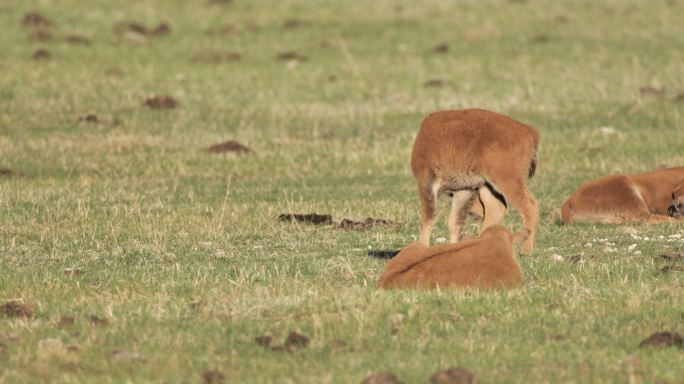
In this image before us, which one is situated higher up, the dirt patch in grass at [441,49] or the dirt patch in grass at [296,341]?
the dirt patch in grass at [441,49]

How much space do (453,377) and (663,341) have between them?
1.66 meters

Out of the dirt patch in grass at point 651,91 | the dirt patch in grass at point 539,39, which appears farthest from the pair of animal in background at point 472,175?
the dirt patch in grass at point 539,39

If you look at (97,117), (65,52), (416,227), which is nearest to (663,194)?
(416,227)

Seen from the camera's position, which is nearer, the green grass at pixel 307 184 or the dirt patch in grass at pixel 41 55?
the green grass at pixel 307 184

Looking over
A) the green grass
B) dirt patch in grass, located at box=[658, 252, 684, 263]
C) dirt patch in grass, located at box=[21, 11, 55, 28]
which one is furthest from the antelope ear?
dirt patch in grass, located at box=[21, 11, 55, 28]

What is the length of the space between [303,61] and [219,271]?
18.3 metres

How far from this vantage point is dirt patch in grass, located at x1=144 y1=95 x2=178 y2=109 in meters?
23.7

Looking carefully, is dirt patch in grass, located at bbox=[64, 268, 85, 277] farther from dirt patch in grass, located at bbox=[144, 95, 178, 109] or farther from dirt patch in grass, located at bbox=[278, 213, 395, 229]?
Result: dirt patch in grass, located at bbox=[144, 95, 178, 109]

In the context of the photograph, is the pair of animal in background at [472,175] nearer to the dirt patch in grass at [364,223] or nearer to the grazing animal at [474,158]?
the grazing animal at [474,158]

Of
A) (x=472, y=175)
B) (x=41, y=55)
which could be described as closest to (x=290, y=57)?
(x=41, y=55)

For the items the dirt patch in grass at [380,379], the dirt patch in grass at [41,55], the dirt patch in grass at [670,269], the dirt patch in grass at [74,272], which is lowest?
the dirt patch in grass at [74,272]

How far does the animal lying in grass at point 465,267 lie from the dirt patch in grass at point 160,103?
14.6 meters

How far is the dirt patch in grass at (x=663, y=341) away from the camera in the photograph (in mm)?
8156

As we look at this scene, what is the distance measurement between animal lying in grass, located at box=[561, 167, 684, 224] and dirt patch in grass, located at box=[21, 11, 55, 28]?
19.5m
